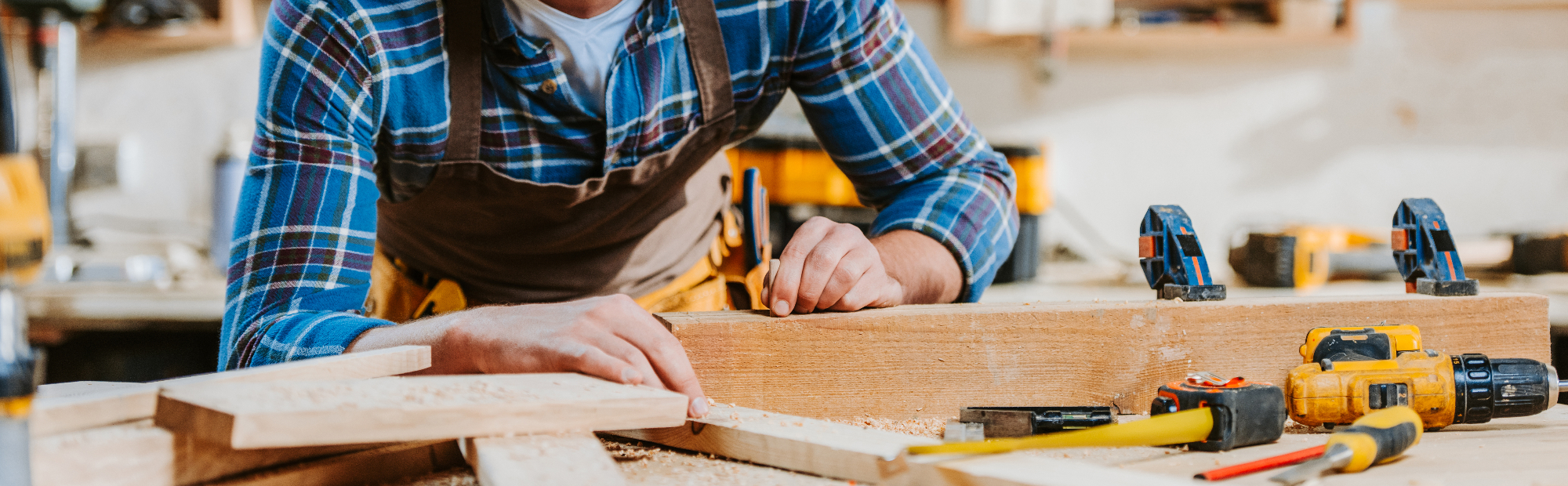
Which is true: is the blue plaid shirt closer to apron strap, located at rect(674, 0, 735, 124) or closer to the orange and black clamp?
apron strap, located at rect(674, 0, 735, 124)

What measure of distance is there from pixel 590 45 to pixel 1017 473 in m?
0.69

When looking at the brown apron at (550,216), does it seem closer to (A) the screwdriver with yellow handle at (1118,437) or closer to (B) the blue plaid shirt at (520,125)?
(B) the blue plaid shirt at (520,125)

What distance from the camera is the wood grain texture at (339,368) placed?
0.55 metres

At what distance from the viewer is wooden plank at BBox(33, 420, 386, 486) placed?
450 mm

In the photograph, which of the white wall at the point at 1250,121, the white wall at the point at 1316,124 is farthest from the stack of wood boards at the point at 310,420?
the white wall at the point at 1316,124

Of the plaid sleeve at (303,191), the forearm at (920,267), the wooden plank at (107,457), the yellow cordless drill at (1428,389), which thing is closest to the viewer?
the wooden plank at (107,457)

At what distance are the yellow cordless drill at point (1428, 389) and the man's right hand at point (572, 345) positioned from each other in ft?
1.49

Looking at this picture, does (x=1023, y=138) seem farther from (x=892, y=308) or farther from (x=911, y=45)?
(x=892, y=308)

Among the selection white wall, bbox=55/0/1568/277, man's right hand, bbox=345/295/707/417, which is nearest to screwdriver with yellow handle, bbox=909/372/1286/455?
man's right hand, bbox=345/295/707/417

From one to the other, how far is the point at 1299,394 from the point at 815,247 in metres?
0.39

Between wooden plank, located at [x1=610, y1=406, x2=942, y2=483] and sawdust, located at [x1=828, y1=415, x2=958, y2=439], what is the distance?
59 millimetres

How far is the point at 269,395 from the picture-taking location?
500 mm

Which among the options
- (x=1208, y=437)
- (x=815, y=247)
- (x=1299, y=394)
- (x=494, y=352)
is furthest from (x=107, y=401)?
(x=1299, y=394)

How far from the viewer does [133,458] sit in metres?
0.47
